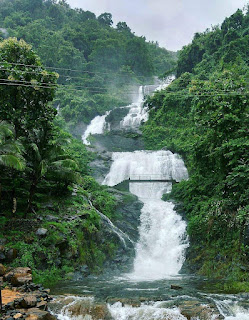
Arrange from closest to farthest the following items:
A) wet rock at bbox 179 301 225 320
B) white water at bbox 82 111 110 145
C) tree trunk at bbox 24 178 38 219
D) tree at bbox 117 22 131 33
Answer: wet rock at bbox 179 301 225 320, tree trunk at bbox 24 178 38 219, white water at bbox 82 111 110 145, tree at bbox 117 22 131 33

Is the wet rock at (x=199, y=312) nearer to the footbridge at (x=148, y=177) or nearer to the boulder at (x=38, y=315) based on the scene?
the boulder at (x=38, y=315)

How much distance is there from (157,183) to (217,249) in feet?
36.5

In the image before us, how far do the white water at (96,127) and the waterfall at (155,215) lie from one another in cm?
1258

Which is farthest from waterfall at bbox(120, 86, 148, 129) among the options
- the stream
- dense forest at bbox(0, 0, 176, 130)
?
the stream

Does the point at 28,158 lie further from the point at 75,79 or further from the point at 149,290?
the point at 75,79

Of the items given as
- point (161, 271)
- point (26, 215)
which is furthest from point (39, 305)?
point (161, 271)

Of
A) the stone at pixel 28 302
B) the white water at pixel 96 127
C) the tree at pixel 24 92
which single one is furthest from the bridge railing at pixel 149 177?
the stone at pixel 28 302

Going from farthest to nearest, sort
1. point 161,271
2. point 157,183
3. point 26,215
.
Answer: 1. point 157,183
2. point 161,271
3. point 26,215

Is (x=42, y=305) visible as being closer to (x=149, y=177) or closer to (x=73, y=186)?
(x=73, y=186)

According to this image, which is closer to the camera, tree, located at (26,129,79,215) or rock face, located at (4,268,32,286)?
rock face, located at (4,268,32,286)

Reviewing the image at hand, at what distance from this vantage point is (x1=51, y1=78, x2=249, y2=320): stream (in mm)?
9117

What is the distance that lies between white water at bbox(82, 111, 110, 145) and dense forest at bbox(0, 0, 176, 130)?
3.70 ft

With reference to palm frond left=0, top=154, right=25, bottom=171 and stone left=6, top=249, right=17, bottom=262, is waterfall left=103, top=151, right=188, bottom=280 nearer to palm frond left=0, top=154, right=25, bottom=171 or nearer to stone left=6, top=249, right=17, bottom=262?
stone left=6, top=249, right=17, bottom=262

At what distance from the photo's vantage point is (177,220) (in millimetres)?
20047
